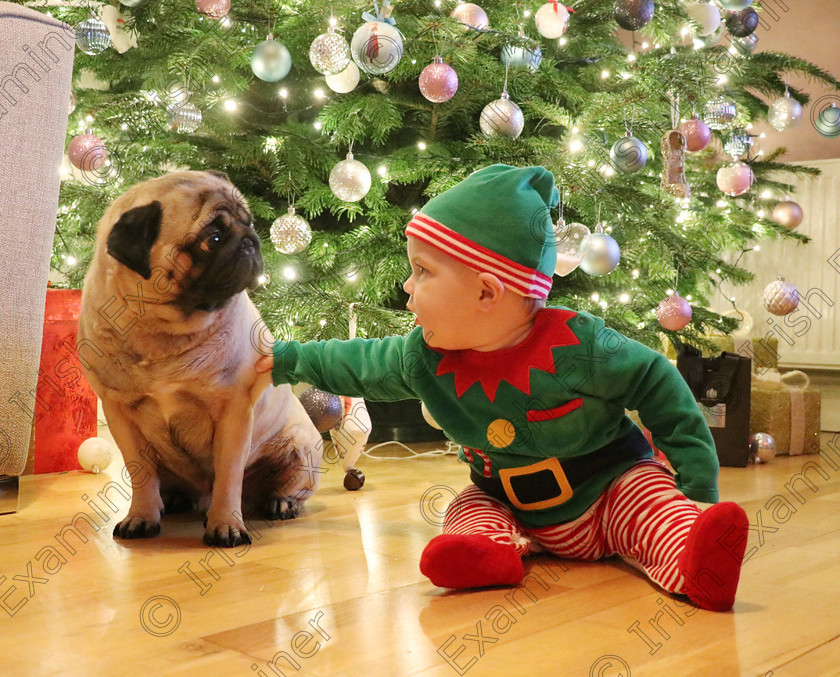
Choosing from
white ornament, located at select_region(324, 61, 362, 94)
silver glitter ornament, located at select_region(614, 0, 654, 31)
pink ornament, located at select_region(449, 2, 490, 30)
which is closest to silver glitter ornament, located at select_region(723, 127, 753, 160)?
silver glitter ornament, located at select_region(614, 0, 654, 31)

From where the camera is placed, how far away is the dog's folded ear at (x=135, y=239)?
4.35ft

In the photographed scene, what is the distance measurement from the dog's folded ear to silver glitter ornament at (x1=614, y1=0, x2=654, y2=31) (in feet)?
5.00

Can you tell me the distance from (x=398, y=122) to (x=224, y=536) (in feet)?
4.57

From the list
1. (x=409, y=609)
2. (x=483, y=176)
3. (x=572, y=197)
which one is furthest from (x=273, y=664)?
(x=572, y=197)

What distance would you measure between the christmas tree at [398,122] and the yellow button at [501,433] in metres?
0.96

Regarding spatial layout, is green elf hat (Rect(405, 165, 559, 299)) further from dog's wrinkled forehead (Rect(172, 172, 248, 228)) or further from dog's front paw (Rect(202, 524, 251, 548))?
dog's front paw (Rect(202, 524, 251, 548))

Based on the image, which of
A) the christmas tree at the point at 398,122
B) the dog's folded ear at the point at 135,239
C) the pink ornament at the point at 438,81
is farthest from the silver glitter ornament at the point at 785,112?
the dog's folded ear at the point at 135,239

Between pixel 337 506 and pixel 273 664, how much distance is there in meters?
0.97

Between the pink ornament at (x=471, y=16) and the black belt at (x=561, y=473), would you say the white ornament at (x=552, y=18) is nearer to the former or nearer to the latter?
the pink ornament at (x=471, y=16)

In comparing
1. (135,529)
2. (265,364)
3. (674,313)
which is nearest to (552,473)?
(265,364)

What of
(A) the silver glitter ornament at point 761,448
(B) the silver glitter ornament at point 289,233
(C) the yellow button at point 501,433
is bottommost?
(A) the silver glitter ornament at point 761,448

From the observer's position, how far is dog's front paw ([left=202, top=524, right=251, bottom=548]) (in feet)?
4.68

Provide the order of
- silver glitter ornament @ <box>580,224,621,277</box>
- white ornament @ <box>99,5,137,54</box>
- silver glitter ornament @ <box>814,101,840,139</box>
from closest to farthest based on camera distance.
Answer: silver glitter ornament @ <box>580,224,621,277</box>
silver glitter ornament @ <box>814,101,840,139</box>
white ornament @ <box>99,5,137,54</box>

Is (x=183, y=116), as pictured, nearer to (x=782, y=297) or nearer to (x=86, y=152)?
(x=86, y=152)
